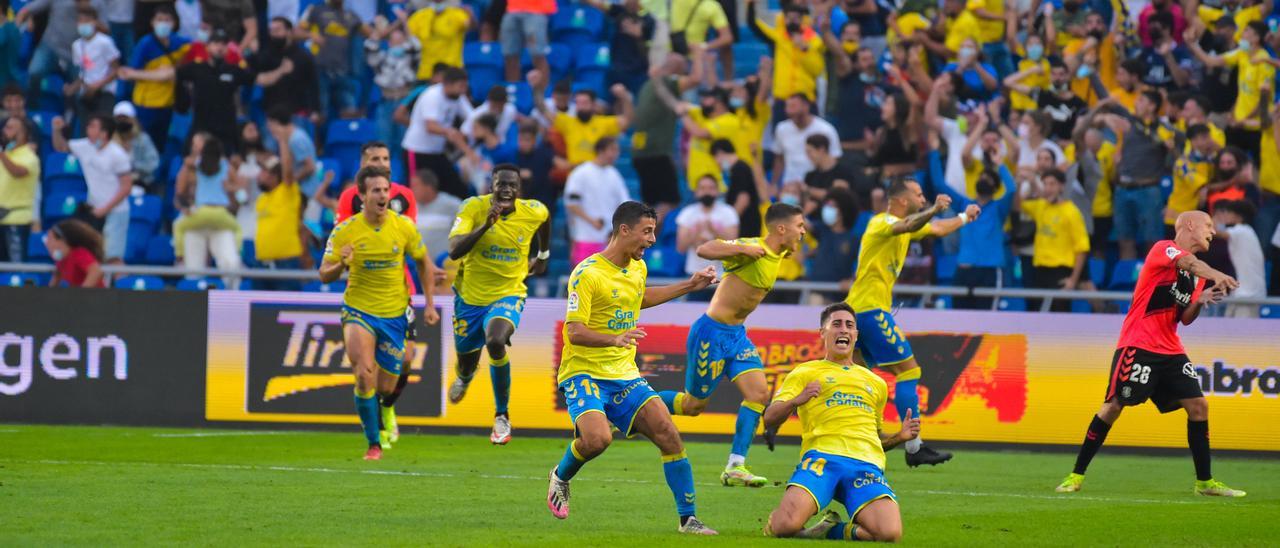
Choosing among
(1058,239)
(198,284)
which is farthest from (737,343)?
(198,284)

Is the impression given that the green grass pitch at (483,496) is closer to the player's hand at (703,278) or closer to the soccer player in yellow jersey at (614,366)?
the soccer player in yellow jersey at (614,366)

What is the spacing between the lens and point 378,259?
49.8 ft

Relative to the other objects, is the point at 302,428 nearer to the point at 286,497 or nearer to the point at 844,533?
the point at 286,497

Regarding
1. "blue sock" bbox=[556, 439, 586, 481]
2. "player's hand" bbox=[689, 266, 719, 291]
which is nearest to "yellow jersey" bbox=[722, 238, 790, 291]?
"player's hand" bbox=[689, 266, 719, 291]

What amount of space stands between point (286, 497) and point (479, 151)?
10.9 metres

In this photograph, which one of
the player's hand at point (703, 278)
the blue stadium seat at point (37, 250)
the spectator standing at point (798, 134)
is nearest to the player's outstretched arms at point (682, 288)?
the player's hand at point (703, 278)

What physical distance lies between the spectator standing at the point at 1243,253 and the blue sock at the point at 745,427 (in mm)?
7476

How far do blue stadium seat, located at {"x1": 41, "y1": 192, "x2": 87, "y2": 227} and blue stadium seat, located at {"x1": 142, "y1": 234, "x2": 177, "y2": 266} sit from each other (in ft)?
3.86

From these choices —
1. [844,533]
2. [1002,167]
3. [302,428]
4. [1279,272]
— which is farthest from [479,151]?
[844,533]

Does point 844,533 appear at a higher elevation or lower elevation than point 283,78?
lower

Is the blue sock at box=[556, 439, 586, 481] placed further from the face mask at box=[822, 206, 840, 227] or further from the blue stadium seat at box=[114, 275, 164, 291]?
the blue stadium seat at box=[114, 275, 164, 291]

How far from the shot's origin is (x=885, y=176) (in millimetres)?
21328

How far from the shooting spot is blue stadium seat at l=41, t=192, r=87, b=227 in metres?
22.8

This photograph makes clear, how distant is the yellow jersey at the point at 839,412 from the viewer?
10180 mm
